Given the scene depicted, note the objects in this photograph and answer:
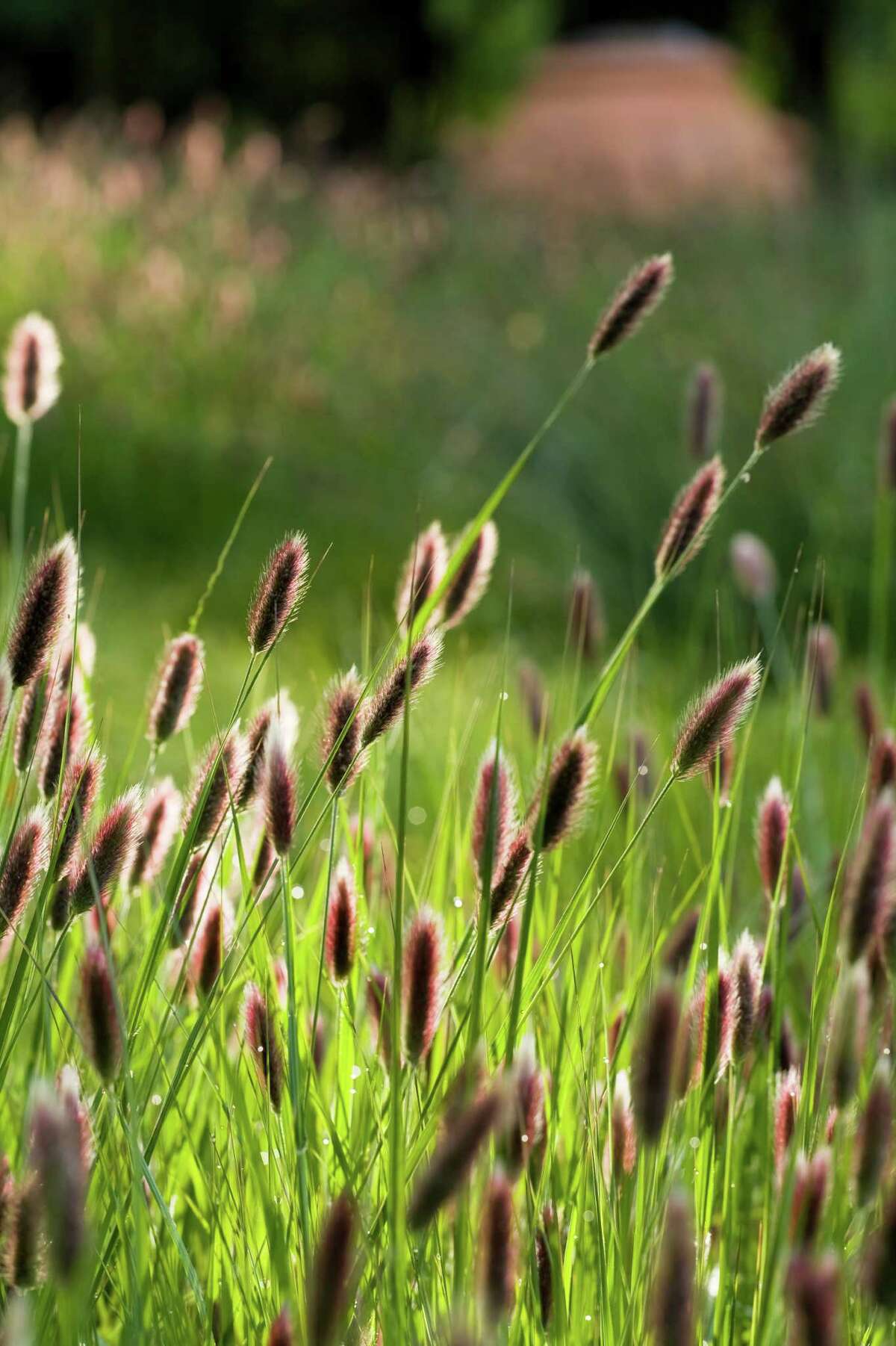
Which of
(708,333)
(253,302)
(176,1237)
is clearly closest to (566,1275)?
(176,1237)

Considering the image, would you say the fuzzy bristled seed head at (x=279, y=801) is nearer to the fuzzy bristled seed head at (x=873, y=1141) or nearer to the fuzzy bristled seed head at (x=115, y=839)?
the fuzzy bristled seed head at (x=115, y=839)

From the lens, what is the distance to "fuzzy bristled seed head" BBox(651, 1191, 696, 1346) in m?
0.58

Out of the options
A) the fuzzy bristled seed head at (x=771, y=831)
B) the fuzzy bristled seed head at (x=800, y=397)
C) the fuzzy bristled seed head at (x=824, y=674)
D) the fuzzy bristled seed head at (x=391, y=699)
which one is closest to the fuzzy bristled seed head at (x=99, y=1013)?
the fuzzy bristled seed head at (x=391, y=699)

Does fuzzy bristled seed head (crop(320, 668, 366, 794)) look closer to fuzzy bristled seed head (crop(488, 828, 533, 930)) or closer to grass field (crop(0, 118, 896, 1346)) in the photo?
grass field (crop(0, 118, 896, 1346))

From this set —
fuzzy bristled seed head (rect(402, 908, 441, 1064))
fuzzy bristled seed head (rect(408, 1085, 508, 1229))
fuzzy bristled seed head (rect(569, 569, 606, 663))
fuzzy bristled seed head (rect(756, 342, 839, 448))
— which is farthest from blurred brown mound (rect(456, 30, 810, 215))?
fuzzy bristled seed head (rect(408, 1085, 508, 1229))

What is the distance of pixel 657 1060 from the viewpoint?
64cm

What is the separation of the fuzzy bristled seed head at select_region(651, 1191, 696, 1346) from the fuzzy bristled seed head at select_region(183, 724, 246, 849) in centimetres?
47

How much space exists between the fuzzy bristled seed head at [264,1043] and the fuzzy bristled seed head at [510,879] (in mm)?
167

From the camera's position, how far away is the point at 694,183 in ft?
41.5

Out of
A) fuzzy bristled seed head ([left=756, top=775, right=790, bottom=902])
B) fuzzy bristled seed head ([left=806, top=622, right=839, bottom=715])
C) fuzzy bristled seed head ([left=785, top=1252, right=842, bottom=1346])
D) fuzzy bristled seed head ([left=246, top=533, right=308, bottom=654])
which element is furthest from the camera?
fuzzy bristled seed head ([left=806, top=622, right=839, bottom=715])

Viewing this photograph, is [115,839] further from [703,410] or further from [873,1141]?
[703,410]

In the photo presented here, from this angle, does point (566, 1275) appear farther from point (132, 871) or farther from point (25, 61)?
point (25, 61)

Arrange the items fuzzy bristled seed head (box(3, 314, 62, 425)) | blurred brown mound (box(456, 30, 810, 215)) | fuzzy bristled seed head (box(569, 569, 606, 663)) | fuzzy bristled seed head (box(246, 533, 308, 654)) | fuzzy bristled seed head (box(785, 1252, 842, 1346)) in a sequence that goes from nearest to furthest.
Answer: fuzzy bristled seed head (box(785, 1252, 842, 1346))
fuzzy bristled seed head (box(246, 533, 308, 654))
fuzzy bristled seed head (box(3, 314, 62, 425))
fuzzy bristled seed head (box(569, 569, 606, 663))
blurred brown mound (box(456, 30, 810, 215))

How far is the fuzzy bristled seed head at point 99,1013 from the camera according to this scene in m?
0.73
